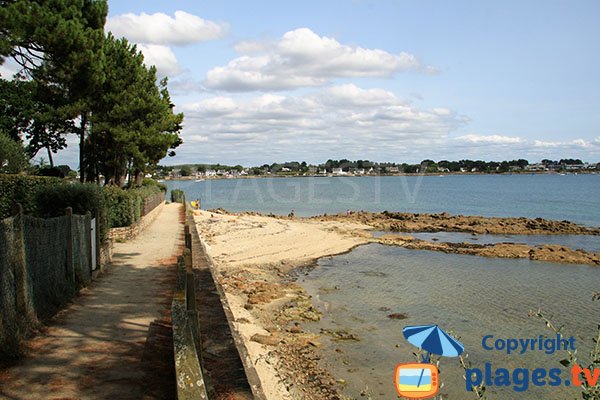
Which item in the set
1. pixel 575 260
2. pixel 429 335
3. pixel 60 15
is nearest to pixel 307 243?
pixel 575 260

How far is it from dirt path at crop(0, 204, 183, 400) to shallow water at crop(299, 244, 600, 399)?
4340 mm

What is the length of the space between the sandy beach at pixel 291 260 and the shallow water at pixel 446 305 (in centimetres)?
71

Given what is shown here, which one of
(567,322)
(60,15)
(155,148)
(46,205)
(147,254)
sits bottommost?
(567,322)

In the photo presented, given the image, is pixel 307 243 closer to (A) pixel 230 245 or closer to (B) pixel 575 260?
(A) pixel 230 245

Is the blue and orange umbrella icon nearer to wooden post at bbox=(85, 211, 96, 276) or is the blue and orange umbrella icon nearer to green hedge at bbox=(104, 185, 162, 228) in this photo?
wooden post at bbox=(85, 211, 96, 276)

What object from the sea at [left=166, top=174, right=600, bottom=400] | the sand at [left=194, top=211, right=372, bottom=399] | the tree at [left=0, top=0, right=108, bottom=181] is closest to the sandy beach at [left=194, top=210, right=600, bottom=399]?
the sand at [left=194, top=211, right=372, bottom=399]

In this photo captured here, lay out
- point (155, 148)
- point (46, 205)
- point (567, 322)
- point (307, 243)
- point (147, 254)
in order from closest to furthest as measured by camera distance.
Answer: point (46, 205), point (567, 322), point (147, 254), point (307, 243), point (155, 148)

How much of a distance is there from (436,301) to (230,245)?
1325cm

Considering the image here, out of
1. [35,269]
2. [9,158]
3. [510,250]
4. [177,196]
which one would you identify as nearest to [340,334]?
[35,269]

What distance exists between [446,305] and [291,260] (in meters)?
9.14

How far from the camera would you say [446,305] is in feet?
52.3

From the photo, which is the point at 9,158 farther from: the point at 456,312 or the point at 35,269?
the point at 456,312

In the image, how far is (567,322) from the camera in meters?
14.6

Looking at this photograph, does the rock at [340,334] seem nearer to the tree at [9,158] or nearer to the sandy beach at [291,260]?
the sandy beach at [291,260]
